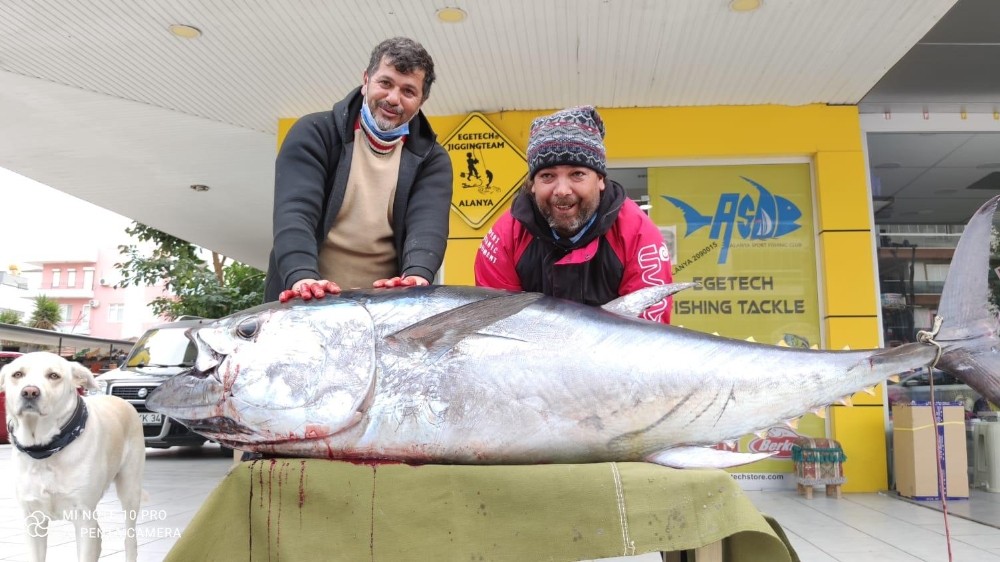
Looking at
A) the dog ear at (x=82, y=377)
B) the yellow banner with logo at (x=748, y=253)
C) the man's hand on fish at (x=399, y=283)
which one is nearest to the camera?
the man's hand on fish at (x=399, y=283)

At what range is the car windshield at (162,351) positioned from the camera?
893 centimetres

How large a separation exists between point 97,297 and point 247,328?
62.9 metres

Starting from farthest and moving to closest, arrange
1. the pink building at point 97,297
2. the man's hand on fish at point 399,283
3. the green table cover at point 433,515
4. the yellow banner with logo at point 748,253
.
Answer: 1. the pink building at point 97,297
2. the yellow banner with logo at point 748,253
3. the man's hand on fish at point 399,283
4. the green table cover at point 433,515

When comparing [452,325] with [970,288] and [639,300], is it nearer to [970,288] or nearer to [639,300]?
[639,300]

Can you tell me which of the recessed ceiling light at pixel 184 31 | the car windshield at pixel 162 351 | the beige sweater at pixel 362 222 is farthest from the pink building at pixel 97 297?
the beige sweater at pixel 362 222

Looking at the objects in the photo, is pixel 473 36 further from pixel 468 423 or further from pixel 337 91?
pixel 468 423

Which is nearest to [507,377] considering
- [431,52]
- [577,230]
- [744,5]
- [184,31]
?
[577,230]

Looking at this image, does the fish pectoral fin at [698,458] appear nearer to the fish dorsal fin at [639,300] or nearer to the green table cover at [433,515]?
the green table cover at [433,515]

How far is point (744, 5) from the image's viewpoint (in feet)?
16.2

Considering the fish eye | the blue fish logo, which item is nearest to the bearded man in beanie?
the fish eye

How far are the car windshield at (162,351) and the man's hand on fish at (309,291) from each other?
26.8 feet

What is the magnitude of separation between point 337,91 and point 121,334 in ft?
181

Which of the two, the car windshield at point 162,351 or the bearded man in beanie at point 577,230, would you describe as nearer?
the bearded man in beanie at point 577,230

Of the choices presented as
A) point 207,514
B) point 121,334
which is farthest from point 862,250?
point 121,334
